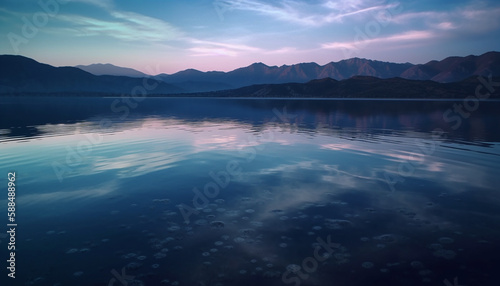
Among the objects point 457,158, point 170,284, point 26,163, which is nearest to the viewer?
point 170,284

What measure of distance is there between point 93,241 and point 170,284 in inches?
183

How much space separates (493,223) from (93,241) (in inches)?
701

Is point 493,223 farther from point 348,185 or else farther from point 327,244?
point 327,244

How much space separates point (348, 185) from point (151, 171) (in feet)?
47.9

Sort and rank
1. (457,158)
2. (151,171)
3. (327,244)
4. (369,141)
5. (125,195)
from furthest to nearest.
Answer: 1. (369,141)
2. (457,158)
3. (151,171)
4. (125,195)
5. (327,244)

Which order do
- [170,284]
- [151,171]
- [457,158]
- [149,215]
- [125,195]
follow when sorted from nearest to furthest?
[170,284]
[149,215]
[125,195]
[151,171]
[457,158]

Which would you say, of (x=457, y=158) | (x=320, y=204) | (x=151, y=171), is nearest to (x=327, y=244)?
(x=320, y=204)

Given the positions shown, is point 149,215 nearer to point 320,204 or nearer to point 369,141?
point 320,204

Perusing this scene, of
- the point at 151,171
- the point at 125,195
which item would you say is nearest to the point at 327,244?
the point at 125,195

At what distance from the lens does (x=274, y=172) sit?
822 inches

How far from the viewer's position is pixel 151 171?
20.9m

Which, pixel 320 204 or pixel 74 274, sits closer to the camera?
pixel 74 274

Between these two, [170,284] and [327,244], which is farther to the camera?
[327,244]

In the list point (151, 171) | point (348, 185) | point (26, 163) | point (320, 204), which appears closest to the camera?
point (320, 204)
